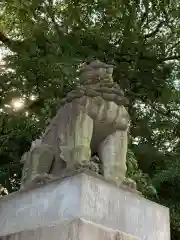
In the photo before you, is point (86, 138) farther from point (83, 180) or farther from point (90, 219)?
point (90, 219)

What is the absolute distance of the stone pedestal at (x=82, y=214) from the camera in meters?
3.53

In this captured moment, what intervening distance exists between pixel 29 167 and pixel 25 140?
4542 mm

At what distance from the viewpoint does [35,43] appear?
7332 millimetres

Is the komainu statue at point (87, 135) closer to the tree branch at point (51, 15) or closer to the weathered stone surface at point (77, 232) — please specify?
the weathered stone surface at point (77, 232)

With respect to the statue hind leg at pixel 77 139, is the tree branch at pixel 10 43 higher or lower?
higher

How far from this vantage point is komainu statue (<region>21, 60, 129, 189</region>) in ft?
13.7

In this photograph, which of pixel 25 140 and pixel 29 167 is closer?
pixel 29 167

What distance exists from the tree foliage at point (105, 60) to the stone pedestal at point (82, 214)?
235 cm

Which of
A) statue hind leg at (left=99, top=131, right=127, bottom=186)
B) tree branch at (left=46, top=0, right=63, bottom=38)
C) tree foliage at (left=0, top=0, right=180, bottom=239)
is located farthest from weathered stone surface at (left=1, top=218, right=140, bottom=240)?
tree branch at (left=46, top=0, right=63, bottom=38)

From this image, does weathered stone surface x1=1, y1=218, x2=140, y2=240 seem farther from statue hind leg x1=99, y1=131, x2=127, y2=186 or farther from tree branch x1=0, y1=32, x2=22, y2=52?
tree branch x1=0, y1=32, x2=22, y2=52

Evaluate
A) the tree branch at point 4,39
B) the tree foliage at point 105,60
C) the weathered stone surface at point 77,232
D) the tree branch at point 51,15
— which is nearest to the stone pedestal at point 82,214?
the weathered stone surface at point 77,232

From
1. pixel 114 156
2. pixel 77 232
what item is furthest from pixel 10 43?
pixel 77 232

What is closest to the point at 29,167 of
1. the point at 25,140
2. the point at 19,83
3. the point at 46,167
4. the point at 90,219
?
the point at 46,167

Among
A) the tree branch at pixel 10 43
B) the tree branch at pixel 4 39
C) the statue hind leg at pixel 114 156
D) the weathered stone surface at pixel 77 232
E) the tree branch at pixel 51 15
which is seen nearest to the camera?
the weathered stone surface at pixel 77 232
